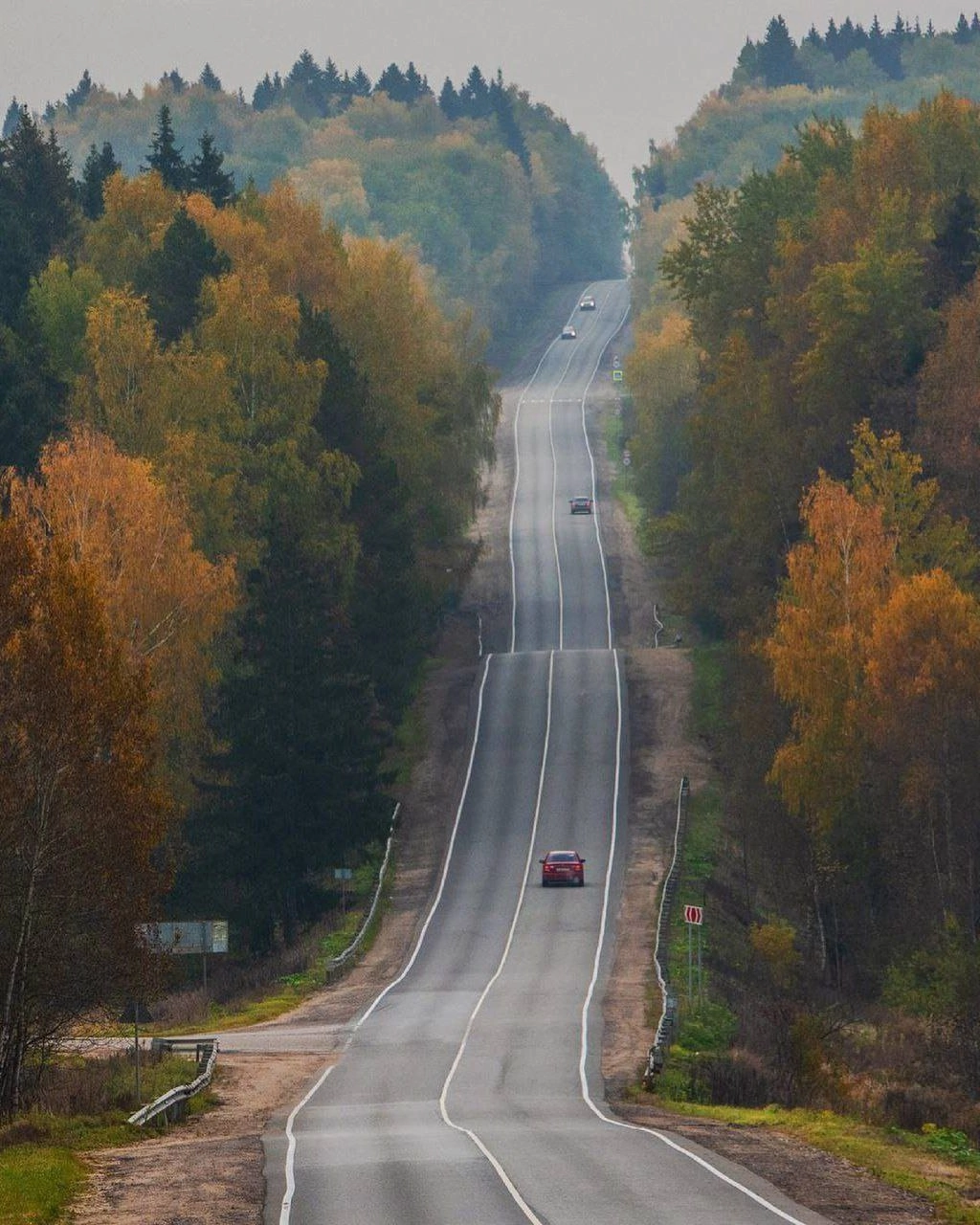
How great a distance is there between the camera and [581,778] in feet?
266

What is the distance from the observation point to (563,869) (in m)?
69.3

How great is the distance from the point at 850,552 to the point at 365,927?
62.6ft

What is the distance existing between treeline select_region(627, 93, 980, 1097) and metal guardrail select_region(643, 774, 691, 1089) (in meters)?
1.97

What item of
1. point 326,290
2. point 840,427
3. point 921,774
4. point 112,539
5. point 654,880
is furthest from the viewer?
point 326,290

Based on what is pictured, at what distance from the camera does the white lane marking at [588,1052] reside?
87.0 ft

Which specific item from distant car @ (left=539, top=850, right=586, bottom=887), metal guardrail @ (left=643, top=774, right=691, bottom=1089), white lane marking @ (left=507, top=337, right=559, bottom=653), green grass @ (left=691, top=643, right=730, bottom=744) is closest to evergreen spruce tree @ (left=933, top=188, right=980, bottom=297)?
green grass @ (left=691, top=643, right=730, bottom=744)

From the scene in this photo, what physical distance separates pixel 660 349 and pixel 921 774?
7390 centimetres

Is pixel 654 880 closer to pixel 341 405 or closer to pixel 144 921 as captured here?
pixel 341 405

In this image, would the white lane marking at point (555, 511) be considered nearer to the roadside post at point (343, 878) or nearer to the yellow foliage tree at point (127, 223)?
the yellow foliage tree at point (127, 223)

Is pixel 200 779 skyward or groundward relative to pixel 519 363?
groundward

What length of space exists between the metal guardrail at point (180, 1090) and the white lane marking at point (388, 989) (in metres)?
1.80

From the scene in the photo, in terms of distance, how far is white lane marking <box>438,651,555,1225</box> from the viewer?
26156mm

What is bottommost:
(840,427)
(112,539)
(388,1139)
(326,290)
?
(388,1139)

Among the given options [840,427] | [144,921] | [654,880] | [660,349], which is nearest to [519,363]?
[660,349]
